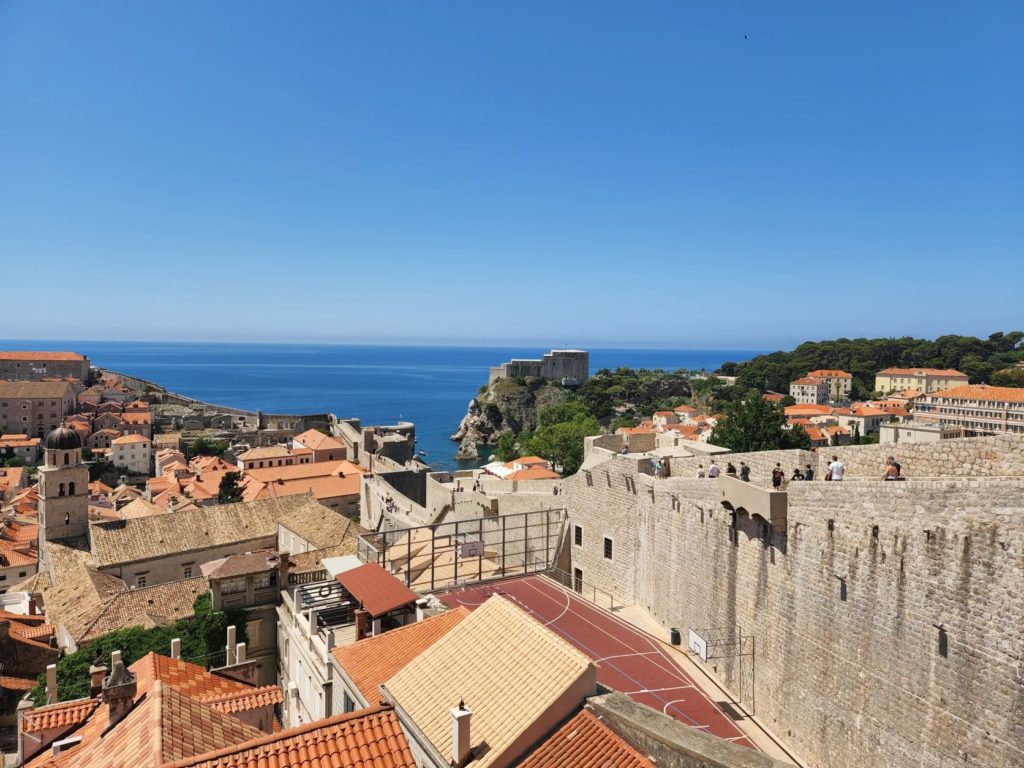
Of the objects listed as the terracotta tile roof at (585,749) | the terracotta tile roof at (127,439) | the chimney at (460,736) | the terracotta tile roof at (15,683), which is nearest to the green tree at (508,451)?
the terracotta tile roof at (127,439)

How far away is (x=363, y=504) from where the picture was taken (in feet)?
108

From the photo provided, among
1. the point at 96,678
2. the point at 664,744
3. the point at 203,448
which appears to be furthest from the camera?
the point at 203,448

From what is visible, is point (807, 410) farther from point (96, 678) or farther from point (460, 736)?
point (460, 736)

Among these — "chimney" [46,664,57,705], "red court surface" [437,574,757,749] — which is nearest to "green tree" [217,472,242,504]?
"chimney" [46,664,57,705]

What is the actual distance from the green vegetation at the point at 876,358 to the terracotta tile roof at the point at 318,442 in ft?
195

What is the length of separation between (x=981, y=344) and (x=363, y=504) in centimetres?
9379

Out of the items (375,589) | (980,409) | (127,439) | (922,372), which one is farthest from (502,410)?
(375,589)

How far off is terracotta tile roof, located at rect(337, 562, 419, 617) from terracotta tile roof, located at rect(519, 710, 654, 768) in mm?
5669

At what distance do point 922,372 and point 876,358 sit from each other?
16.5 m

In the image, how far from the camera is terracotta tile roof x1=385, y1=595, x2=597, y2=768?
602 cm

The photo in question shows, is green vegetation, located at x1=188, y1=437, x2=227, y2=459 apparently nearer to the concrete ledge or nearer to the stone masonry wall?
the stone masonry wall

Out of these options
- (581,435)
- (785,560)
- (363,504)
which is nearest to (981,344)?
(581,435)

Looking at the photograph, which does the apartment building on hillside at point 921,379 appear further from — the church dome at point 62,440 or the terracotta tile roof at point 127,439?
the terracotta tile roof at point 127,439

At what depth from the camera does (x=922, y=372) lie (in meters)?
79.8
